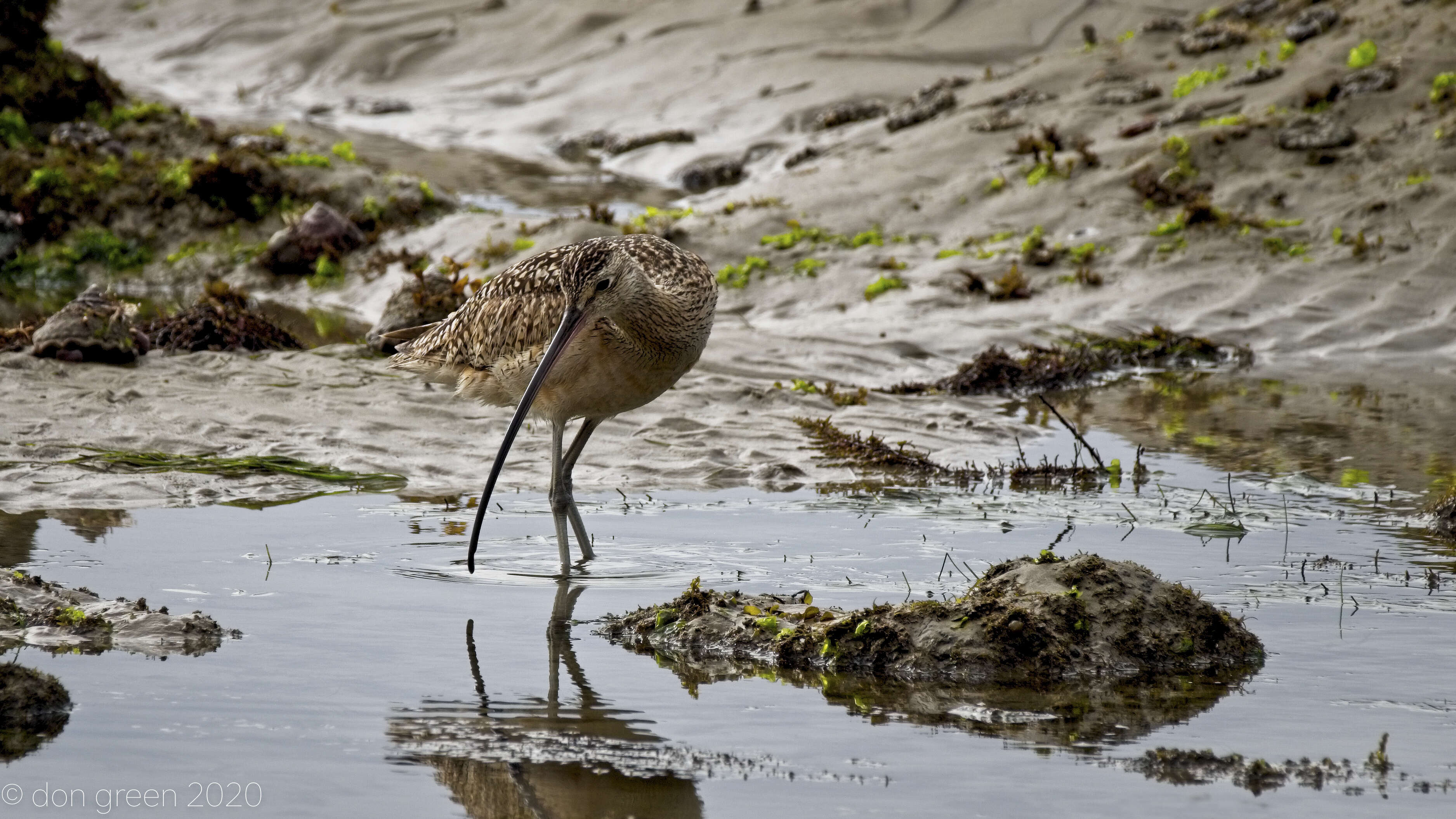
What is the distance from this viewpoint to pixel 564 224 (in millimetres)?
12844

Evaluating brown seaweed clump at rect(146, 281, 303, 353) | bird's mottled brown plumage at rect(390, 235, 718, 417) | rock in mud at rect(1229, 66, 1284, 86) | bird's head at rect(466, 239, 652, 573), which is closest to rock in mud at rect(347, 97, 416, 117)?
brown seaweed clump at rect(146, 281, 303, 353)

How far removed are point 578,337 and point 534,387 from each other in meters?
0.30

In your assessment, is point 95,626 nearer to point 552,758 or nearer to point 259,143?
point 552,758

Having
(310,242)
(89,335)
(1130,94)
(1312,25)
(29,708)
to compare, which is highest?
(1312,25)

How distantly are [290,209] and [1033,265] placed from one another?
7.26 metres

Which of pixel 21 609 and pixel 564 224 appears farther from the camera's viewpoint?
pixel 564 224

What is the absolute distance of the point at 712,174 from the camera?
15812 millimetres

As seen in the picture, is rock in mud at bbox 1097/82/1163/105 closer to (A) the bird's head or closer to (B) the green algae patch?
(B) the green algae patch

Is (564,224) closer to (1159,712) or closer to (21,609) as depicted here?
(21,609)

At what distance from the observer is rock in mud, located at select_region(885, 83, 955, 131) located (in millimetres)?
14391

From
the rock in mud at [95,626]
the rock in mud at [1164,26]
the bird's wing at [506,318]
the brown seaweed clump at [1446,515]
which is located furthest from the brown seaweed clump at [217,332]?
the rock in mud at [1164,26]

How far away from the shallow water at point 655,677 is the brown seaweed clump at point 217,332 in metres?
3.27

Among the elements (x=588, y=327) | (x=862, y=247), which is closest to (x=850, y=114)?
(x=862, y=247)

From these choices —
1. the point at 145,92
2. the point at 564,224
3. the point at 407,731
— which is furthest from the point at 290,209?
the point at 407,731
